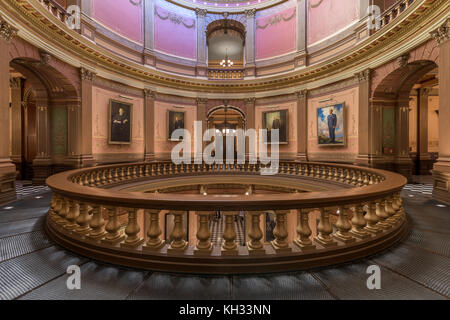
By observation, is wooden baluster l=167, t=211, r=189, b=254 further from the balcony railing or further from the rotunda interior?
the balcony railing

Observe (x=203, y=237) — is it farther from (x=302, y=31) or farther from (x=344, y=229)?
(x=302, y=31)

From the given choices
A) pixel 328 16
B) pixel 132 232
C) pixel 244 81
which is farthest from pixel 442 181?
pixel 244 81

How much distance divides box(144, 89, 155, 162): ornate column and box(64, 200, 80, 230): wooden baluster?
8.65m

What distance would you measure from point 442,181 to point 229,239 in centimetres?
650

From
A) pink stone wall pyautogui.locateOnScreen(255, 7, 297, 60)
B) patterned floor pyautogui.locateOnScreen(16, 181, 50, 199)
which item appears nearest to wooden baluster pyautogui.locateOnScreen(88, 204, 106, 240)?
patterned floor pyautogui.locateOnScreen(16, 181, 50, 199)

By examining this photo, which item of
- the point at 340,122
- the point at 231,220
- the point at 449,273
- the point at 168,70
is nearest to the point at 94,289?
the point at 231,220

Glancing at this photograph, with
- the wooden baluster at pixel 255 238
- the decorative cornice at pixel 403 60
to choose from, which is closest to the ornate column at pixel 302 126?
the decorative cornice at pixel 403 60

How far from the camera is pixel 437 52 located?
20.1ft

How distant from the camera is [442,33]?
5703 mm

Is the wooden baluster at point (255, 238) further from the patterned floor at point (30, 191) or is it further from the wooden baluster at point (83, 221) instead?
the patterned floor at point (30, 191)

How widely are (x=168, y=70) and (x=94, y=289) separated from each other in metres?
12.5

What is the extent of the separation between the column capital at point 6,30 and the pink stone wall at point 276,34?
1102 centimetres

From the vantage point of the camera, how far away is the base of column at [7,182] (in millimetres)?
5078

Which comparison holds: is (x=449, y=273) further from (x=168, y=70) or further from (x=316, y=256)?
(x=168, y=70)
